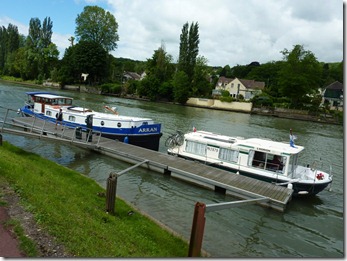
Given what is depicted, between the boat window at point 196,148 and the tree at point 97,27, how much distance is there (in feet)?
315

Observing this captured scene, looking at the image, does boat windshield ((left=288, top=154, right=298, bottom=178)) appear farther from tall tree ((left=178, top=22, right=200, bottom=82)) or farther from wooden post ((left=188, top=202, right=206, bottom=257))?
tall tree ((left=178, top=22, right=200, bottom=82))

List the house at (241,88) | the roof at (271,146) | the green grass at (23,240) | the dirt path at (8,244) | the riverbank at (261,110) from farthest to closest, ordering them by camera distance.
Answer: the house at (241,88), the riverbank at (261,110), the roof at (271,146), the green grass at (23,240), the dirt path at (8,244)

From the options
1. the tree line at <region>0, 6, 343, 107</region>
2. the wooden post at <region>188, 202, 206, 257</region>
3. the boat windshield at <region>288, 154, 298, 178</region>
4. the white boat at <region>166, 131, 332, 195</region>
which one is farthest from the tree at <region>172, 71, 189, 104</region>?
the wooden post at <region>188, 202, 206, 257</region>

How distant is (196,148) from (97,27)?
9889 centimetres

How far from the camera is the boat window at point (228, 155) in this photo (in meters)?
20.2

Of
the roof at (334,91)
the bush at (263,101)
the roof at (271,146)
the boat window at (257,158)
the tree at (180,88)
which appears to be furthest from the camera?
the roof at (334,91)

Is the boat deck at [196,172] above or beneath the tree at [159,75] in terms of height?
beneath

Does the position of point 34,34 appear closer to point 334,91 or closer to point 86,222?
point 334,91

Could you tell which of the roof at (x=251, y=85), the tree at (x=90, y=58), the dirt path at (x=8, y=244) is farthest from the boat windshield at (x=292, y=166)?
the roof at (x=251, y=85)

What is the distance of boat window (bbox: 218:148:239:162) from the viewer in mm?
20156

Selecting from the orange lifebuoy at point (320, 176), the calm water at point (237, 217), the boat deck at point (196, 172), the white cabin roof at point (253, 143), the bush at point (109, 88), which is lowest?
the calm water at point (237, 217)

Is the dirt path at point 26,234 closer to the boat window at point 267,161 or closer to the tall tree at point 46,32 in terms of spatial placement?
the boat window at point 267,161

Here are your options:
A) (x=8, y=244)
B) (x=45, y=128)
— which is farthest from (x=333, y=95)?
(x=8, y=244)

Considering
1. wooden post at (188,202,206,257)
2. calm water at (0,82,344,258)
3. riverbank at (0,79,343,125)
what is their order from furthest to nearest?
riverbank at (0,79,343,125) → calm water at (0,82,344,258) → wooden post at (188,202,206,257)
